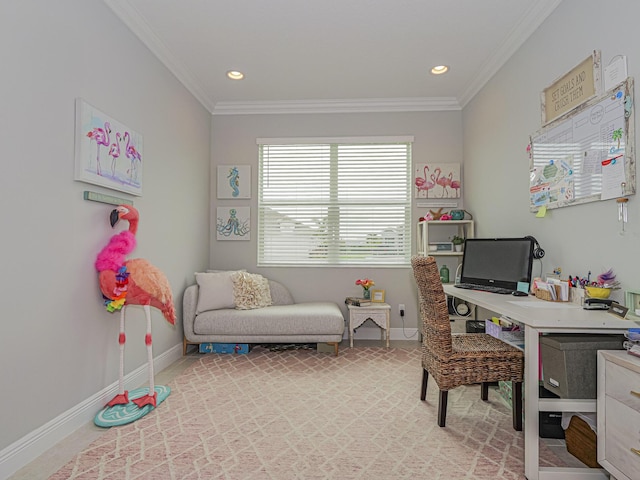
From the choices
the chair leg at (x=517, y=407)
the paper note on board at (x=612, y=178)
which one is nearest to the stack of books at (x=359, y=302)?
the chair leg at (x=517, y=407)

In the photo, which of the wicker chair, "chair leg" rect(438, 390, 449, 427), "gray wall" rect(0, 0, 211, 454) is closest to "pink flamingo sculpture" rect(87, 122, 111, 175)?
"gray wall" rect(0, 0, 211, 454)

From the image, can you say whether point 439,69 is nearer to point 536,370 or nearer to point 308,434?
point 536,370

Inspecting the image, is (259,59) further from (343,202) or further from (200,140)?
(343,202)

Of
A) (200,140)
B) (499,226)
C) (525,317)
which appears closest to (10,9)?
(200,140)

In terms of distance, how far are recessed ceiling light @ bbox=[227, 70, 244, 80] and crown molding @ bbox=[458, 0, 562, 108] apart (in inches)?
91.0

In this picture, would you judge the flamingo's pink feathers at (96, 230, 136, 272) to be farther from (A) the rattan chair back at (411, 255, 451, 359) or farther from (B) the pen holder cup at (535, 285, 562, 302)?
(B) the pen holder cup at (535, 285, 562, 302)

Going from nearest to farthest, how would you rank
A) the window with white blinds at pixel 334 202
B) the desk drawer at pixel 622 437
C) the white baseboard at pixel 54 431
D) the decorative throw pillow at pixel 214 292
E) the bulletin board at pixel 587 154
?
the desk drawer at pixel 622 437
the white baseboard at pixel 54 431
the bulletin board at pixel 587 154
the decorative throw pillow at pixel 214 292
the window with white blinds at pixel 334 202

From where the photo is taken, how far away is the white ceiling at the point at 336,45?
259 centimetres

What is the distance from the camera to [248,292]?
12.3 feet

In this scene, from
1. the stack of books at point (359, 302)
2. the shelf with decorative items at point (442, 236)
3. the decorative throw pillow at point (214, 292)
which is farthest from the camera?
the stack of books at point (359, 302)

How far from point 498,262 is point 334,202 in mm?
2037

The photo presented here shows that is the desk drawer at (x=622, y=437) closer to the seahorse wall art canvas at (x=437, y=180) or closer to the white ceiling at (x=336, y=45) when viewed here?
the white ceiling at (x=336, y=45)

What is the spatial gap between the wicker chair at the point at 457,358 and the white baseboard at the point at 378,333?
1.97 meters

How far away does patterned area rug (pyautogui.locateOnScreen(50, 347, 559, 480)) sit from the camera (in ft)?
5.81
